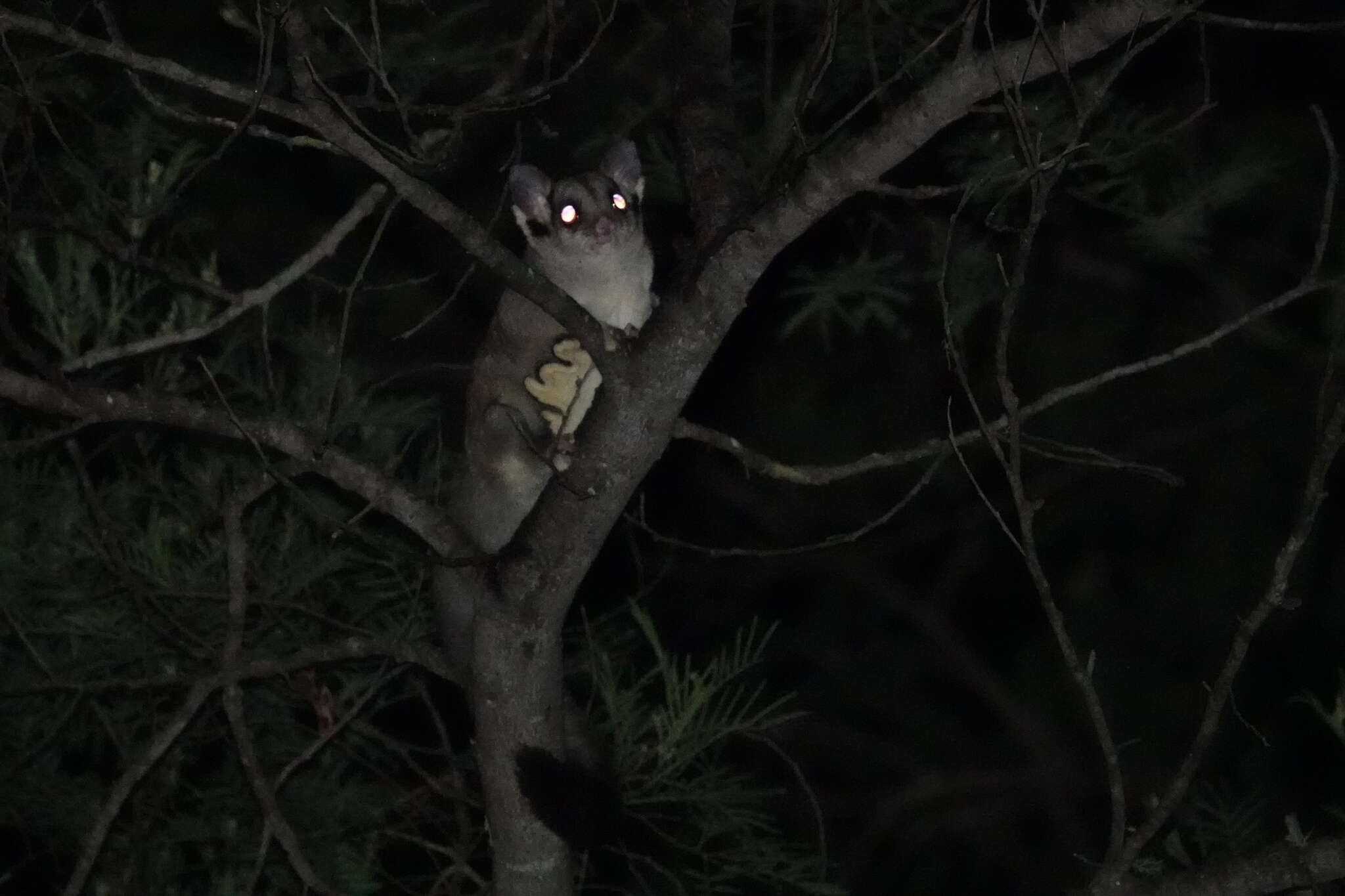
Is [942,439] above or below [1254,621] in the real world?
above

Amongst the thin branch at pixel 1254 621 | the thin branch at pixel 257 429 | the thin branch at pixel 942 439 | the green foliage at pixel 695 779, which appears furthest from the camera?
the green foliage at pixel 695 779

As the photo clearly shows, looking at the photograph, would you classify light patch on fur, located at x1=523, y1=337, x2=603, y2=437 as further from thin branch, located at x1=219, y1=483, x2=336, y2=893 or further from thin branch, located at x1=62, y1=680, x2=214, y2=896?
thin branch, located at x1=62, y1=680, x2=214, y2=896

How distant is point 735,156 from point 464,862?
1.50 m

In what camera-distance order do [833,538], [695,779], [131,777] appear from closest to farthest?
[833,538], [131,777], [695,779]

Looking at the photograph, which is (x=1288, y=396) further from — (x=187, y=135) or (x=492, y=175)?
(x=187, y=135)

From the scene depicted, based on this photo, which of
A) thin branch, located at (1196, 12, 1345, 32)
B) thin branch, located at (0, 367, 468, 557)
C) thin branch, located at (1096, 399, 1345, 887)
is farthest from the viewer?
thin branch, located at (0, 367, 468, 557)

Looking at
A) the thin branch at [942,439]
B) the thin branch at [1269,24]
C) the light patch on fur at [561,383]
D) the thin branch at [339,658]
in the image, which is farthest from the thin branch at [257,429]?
the thin branch at [1269,24]

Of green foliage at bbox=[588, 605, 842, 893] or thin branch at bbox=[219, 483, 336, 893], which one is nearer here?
thin branch at bbox=[219, 483, 336, 893]

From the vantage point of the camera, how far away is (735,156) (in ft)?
9.59

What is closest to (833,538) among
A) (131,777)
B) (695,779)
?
(695,779)

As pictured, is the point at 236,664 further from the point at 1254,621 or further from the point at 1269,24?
the point at 1269,24

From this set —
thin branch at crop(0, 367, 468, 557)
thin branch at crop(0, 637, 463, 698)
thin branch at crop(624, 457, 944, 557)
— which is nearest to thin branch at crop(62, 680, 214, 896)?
thin branch at crop(0, 637, 463, 698)

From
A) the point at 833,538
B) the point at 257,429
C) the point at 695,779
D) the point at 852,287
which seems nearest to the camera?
the point at 257,429

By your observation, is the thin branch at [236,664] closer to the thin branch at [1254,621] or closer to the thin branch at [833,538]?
the thin branch at [833,538]
